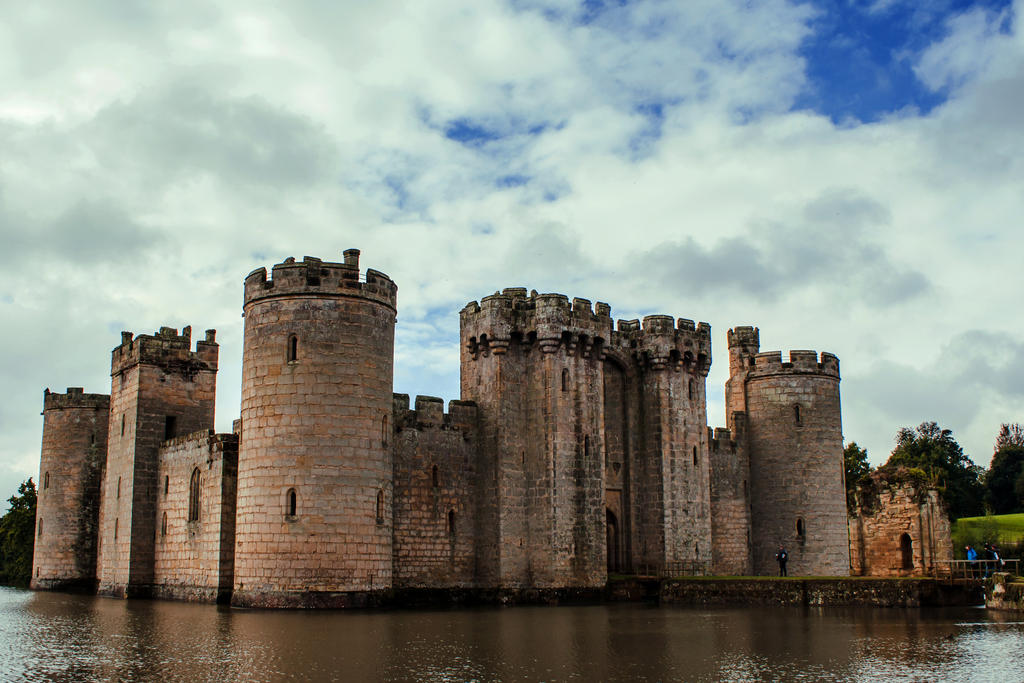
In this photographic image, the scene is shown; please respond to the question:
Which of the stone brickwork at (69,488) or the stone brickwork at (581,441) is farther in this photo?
the stone brickwork at (69,488)

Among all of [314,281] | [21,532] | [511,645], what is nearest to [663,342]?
[314,281]

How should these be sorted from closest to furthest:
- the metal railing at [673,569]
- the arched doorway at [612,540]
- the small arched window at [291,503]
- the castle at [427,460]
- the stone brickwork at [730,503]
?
the small arched window at [291,503] → the castle at [427,460] → the metal railing at [673,569] → the arched doorway at [612,540] → the stone brickwork at [730,503]

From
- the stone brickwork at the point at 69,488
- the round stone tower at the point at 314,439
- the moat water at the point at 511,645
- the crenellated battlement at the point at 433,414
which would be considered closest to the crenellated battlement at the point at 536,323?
the crenellated battlement at the point at 433,414

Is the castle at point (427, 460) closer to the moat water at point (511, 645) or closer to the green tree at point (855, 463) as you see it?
the moat water at point (511, 645)

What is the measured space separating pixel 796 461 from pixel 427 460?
1768 centimetres

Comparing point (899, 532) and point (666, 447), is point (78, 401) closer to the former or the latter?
point (666, 447)

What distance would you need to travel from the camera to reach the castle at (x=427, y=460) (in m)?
29.1

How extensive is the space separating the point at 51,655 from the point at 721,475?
30.5 m

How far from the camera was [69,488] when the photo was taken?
45.5 meters

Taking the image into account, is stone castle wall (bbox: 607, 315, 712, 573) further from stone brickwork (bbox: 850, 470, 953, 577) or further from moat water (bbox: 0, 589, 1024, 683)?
moat water (bbox: 0, 589, 1024, 683)

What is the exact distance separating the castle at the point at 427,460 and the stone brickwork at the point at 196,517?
10 cm

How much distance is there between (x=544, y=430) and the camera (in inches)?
1371

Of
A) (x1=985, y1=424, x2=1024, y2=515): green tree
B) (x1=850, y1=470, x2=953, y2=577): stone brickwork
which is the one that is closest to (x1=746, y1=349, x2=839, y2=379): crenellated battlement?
(x1=850, y1=470, x2=953, y2=577): stone brickwork

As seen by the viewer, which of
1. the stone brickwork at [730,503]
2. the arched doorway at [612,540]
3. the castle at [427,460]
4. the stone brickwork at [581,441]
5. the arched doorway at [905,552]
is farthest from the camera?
the stone brickwork at [730,503]
